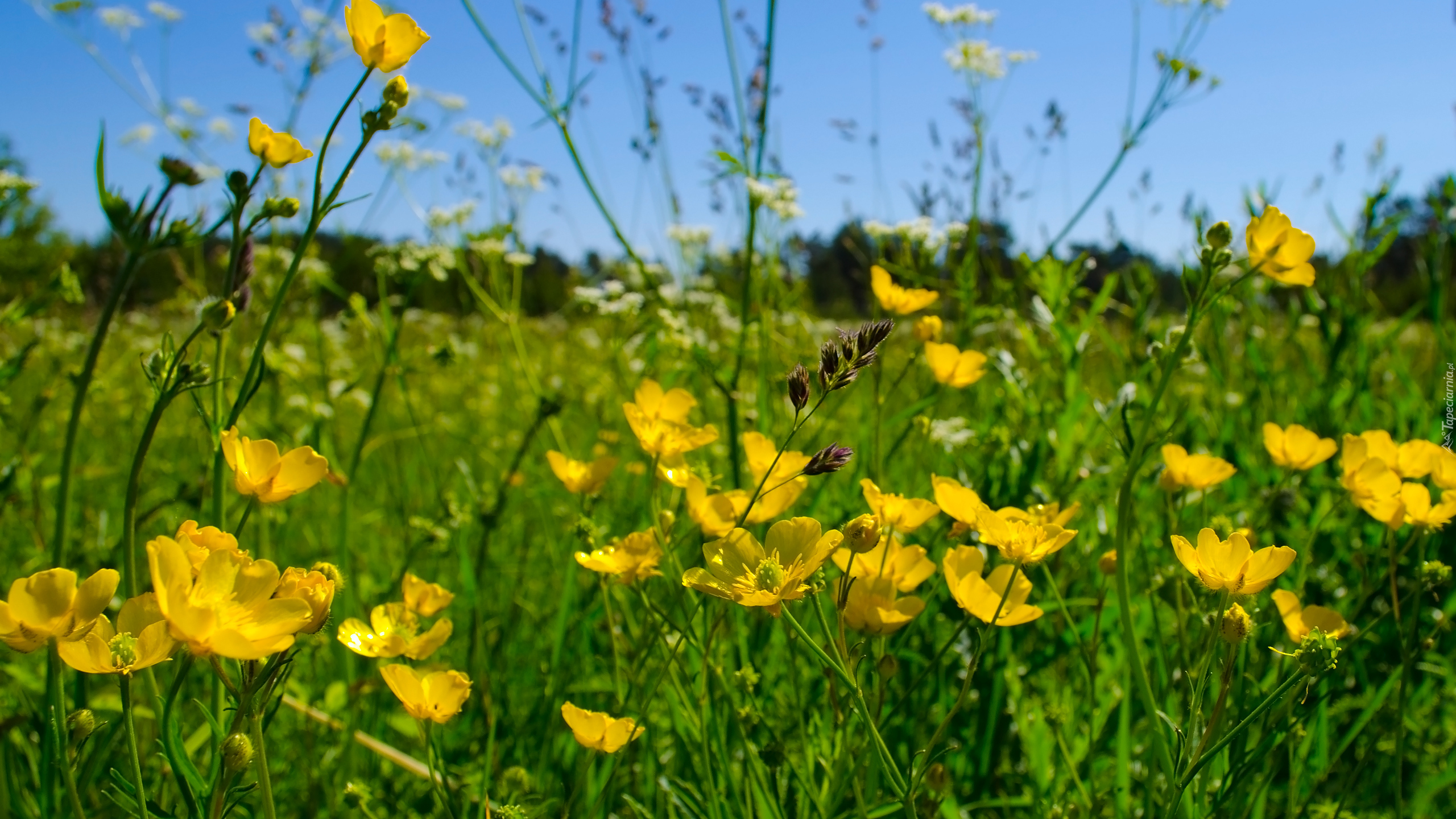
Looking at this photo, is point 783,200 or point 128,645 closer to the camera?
point 128,645

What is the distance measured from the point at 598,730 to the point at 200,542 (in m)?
0.37

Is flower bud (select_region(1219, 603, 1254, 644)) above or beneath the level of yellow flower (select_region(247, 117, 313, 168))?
beneath

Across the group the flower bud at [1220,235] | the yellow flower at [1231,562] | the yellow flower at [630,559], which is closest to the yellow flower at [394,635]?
the yellow flower at [630,559]

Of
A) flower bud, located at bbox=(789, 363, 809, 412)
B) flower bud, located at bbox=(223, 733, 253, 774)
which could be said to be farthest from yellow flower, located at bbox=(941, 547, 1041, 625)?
flower bud, located at bbox=(223, 733, 253, 774)

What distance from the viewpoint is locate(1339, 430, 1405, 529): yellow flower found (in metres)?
0.94

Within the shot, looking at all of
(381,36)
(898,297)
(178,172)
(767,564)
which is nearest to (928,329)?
(898,297)

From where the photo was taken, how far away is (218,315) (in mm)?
757

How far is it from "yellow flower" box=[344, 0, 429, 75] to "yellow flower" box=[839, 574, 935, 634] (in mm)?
638

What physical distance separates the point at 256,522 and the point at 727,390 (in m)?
1.03

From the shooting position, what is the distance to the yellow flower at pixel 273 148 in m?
0.77

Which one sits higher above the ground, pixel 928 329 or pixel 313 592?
pixel 928 329

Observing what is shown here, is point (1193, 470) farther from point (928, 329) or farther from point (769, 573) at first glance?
point (769, 573)

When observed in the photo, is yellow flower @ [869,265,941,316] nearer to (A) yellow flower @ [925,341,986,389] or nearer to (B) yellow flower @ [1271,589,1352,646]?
(A) yellow flower @ [925,341,986,389]

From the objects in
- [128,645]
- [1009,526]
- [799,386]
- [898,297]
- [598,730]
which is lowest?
[598,730]
